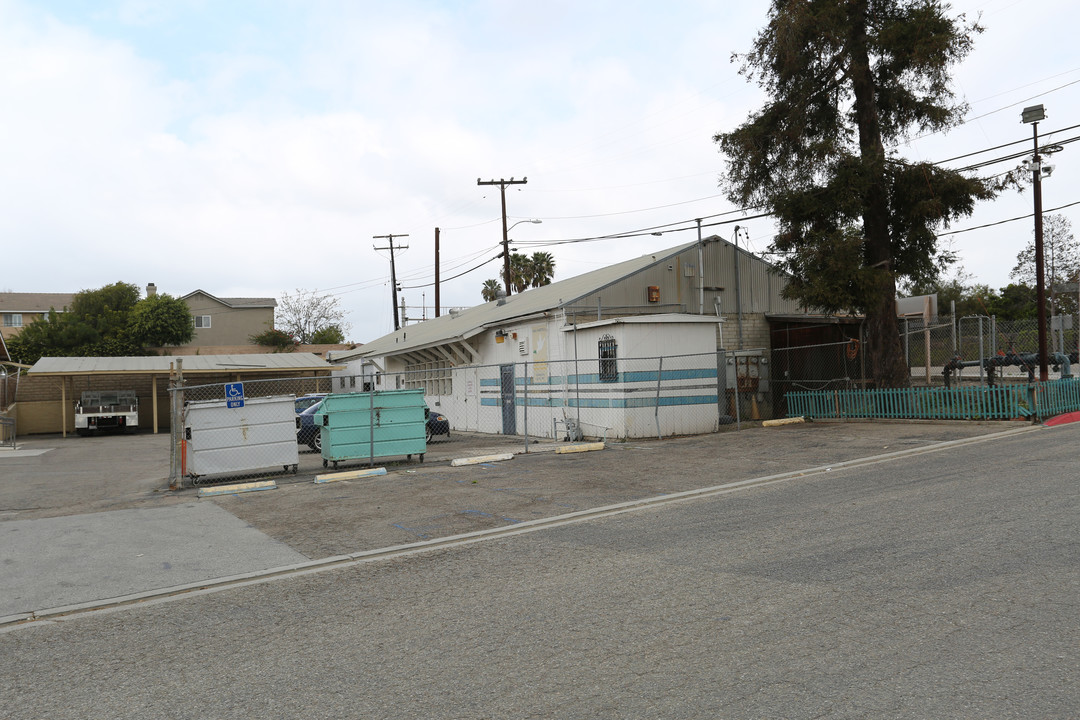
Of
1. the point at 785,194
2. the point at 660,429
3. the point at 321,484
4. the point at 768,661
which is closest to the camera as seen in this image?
the point at 768,661

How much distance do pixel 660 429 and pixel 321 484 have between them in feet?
28.7

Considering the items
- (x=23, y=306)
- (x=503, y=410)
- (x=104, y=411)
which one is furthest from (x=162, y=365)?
(x=23, y=306)

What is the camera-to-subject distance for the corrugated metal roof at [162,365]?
31297mm

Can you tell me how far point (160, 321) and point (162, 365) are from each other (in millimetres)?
19451

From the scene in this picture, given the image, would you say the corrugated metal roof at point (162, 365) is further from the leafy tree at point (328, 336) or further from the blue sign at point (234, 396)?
the leafy tree at point (328, 336)

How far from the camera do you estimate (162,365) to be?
112ft

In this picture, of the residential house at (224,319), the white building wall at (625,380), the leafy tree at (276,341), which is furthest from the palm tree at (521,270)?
the white building wall at (625,380)

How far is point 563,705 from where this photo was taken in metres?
3.90

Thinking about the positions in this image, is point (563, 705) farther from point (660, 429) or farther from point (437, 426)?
point (437, 426)

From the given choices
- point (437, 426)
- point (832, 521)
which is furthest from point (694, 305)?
point (832, 521)

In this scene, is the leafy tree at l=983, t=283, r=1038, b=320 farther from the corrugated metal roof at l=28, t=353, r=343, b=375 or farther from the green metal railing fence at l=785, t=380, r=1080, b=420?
the corrugated metal roof at l=28, t=353, r=343, b=375

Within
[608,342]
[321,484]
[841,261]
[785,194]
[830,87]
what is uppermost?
[830,87]

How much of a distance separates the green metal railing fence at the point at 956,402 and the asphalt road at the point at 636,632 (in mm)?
9696

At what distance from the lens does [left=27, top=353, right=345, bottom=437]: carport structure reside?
31562 mm
